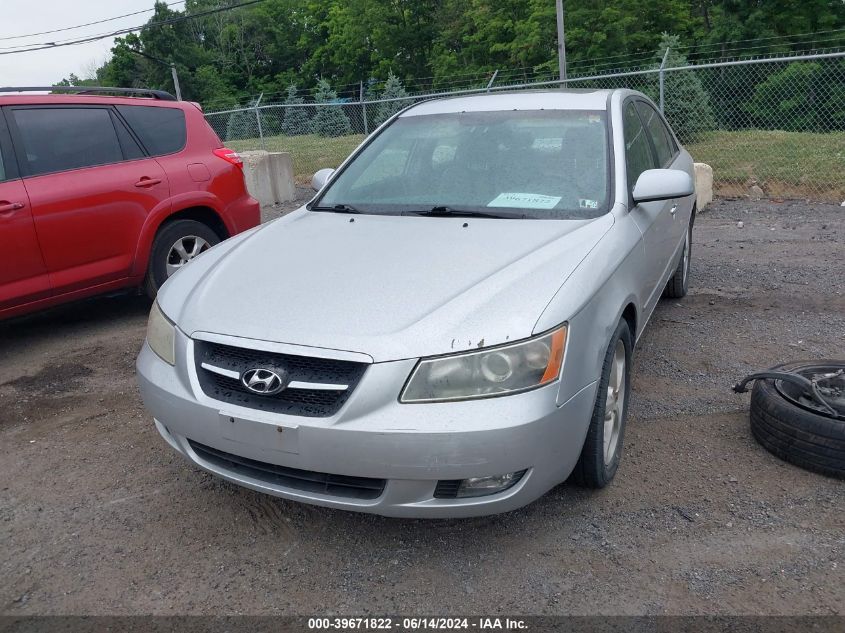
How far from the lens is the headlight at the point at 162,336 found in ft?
9.60

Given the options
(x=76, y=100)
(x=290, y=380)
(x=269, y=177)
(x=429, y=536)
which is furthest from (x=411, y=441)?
(x=269, y=177)

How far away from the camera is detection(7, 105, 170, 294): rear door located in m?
5.05

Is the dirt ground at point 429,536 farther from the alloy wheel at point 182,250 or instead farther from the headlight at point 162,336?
the alloy wheel at point 182,250

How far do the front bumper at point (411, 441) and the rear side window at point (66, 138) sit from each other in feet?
10.9

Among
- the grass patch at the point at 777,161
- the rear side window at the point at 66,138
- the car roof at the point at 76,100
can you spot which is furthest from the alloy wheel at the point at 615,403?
the grass patch at the point at 777,161

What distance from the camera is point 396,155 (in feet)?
13.6

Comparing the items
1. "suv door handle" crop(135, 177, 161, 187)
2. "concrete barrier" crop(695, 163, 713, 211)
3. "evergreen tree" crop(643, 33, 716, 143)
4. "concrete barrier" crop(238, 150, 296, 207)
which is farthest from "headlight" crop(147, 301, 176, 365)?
"evergreen tree" crop(643, 33, 716, 143)

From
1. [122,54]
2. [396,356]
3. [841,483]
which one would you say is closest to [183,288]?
[396,356]

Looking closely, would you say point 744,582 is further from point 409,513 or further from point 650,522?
point 409,513

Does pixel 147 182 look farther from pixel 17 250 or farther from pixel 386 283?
pixel 386 283

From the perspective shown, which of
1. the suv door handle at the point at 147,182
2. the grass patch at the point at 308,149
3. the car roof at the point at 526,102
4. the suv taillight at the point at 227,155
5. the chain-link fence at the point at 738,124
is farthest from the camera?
the grass patch at the point at 308,149

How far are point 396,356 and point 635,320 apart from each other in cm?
149

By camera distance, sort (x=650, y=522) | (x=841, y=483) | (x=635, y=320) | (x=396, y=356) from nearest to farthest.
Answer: (x=396, y=356), (x=650, y=522), (x=841, y=483), (x=635, y=320)

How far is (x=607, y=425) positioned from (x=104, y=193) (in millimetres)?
3917
